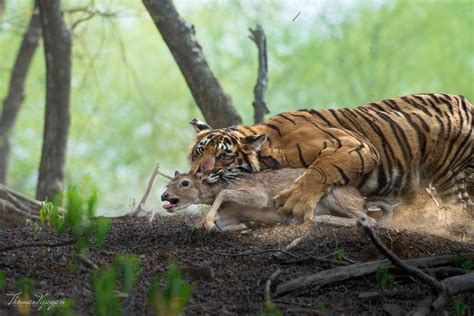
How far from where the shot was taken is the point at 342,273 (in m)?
5.09

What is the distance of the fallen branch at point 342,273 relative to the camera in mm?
4922

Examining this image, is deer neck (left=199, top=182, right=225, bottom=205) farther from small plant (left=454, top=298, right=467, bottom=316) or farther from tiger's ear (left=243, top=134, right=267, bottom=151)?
small plant (left=454, top=298, right=467, bottom=316)

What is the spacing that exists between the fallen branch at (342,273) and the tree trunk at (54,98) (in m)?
5.74

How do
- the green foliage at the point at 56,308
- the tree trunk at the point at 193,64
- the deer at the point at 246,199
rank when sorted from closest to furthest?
1. the green foliage at the point at 56,308
2. the deer at the point at 246,199
3. the tree trunk at the point at 193,64

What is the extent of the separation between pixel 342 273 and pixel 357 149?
6.74ft

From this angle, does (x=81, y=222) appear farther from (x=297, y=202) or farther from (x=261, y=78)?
(x=261, y=78)

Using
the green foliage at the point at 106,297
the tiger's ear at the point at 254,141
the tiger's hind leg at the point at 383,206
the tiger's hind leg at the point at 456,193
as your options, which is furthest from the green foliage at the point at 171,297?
the tiger's hind leg at the point at 456,193

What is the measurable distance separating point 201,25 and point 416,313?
984 inches

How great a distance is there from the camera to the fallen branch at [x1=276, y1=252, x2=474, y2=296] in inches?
194

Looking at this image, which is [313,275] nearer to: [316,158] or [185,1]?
[316,158]

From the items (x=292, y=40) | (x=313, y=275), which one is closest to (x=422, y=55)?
(x=292, y=40)

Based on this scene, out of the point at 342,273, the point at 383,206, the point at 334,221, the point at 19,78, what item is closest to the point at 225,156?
the point at 334,221

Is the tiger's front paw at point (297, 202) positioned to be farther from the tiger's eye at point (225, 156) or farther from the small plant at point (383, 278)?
the small plant at point (383, 278)

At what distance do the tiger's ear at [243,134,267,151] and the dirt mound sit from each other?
0.78 m
